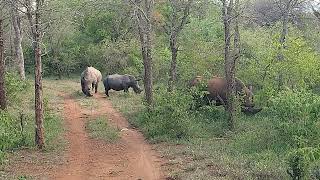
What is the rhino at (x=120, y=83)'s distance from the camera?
1152 inches

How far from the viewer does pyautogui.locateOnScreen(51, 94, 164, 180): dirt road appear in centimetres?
1312

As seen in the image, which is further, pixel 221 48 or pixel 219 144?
pixel 221 48

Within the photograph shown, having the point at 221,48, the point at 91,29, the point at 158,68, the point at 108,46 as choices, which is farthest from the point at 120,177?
the point at 91,29

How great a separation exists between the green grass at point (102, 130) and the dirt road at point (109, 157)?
0.25m

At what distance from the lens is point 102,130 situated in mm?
18703

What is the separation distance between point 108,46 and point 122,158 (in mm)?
24287

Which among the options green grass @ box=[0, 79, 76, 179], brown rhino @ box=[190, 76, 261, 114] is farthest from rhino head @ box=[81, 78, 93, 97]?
brown rhino @ box=[190, 76, 261, 114]

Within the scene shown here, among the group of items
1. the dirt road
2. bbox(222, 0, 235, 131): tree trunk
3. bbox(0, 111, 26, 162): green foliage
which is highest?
bbox(222, 0, 235, 131): tree trunk

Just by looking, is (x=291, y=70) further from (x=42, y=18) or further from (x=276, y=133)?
(x=42, y=18)

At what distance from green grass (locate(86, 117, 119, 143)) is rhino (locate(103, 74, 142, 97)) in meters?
8.17

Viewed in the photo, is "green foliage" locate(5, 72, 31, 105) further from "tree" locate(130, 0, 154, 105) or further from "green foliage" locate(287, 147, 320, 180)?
"green foliage" locate(287, 147, 320, 180)

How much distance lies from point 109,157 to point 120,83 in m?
14.7

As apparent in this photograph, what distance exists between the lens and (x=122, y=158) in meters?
15.0

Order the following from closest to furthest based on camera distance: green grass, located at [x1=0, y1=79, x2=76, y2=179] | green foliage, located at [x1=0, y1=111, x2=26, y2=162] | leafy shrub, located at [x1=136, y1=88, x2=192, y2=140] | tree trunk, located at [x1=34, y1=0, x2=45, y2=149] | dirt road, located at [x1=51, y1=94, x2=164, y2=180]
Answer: dirt road, located at [x1=51, y1=94, x2=164, y2=180] → green grass, located at [x1=0, y1=79, x2=76, y2=179] → tree trunk, located at [x1=34, y1=0, x2=45, y2=149] → green foliage, located at [x1=0, y1=111, x2=26, y2=162] → leafy shrub, located at [x1=136, y1=88, x2=192, y2=140]
